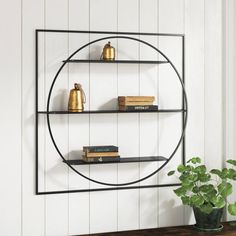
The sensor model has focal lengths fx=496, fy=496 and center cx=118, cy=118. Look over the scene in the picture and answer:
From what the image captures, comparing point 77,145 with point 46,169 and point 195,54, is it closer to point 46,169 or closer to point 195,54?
point 46,169

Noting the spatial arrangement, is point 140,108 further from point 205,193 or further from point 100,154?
point 205,193

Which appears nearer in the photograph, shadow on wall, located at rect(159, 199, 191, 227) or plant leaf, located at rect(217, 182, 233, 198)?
→ plant leaf, located at rect(217, 182, 233, 198)

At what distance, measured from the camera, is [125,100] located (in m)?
3.31

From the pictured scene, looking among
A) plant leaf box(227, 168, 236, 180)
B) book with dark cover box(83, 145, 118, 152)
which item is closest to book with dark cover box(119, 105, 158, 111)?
book with dark cover box(83, 145, 118, 152)

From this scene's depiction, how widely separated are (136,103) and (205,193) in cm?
78

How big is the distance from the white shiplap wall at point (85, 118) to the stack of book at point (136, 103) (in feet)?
0.44

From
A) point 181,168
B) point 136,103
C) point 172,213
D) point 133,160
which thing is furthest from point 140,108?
point 172,213

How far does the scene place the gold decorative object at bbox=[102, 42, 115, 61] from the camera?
10.8 ft

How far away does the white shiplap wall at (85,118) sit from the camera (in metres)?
3.24

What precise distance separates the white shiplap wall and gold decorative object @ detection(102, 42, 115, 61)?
0.46 ft

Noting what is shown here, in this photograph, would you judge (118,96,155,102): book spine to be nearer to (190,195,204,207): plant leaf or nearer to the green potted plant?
the green potted plant

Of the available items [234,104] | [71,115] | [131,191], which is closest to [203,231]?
[131,191]

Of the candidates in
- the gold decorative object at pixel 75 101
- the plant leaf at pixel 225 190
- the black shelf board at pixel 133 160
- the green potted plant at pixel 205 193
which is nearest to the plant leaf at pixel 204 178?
the green potted plant at pixel 205 193

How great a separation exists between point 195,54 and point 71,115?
1.02 meters
